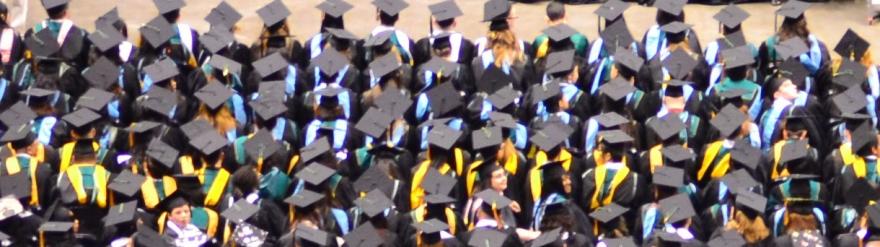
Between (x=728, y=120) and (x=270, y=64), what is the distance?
2760mm

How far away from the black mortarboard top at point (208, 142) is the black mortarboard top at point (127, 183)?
0.34 metres

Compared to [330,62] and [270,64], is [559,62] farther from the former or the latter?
[270,64]

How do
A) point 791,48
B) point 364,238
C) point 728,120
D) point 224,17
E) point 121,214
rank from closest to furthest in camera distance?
point 364,238 < point 121,214 < point 728,120 < point 791,48 < point 224,17

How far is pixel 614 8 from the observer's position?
53.3 feet

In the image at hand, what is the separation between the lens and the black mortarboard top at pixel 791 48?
15492 mm

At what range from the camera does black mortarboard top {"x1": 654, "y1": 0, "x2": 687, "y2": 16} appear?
52.3ft

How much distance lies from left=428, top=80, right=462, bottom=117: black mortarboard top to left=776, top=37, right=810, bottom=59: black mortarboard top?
6.66ft

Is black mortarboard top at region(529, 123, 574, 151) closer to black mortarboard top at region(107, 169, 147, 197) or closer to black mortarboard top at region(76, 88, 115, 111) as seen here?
black mortarboard top at region(107, 169, 147, 197)

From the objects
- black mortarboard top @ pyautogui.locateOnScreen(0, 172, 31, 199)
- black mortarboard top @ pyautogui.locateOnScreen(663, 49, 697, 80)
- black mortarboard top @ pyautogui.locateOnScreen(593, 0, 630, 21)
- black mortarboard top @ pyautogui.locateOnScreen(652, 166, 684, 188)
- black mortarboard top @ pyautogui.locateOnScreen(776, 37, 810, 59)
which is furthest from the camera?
black mortarboard top @ pyautogui.locateOnScreen(593, 0, 630, 21)

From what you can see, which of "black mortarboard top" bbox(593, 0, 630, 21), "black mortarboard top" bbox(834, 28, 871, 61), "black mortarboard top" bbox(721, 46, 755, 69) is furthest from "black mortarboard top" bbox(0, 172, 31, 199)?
"black mortarboard top" bbox(834, 28, 871, 61)

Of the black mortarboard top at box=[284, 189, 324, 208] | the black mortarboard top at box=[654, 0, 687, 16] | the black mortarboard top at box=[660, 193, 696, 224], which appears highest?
the black mortarboard top at box=[284, 189, 324, 208]

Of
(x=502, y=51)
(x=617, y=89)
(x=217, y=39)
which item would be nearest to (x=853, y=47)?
(x=617, y=89)

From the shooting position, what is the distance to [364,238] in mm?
13289

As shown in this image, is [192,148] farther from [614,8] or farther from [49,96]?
[614,8]
